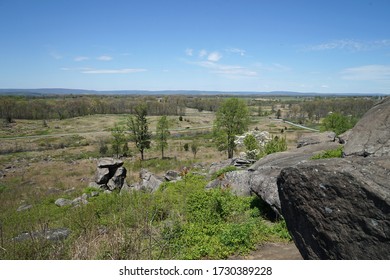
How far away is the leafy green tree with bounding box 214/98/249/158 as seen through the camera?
47.5m

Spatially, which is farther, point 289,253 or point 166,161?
point 166,161

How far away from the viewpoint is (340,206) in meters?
4.09

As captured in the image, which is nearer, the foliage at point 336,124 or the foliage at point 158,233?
the foliage at point 158,233

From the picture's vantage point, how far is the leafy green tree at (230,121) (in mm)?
47469

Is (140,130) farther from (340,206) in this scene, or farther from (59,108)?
(59,108)

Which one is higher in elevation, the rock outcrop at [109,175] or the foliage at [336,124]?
the foliage at [336,124]

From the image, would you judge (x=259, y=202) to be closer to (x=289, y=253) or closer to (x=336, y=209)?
(x=289, y=253)

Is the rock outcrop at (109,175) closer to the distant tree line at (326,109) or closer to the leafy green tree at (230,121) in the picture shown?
the leafy green tree at (230,121)

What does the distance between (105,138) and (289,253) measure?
74512 mm

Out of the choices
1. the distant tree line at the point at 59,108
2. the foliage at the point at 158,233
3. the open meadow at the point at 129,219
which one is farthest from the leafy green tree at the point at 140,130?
the foliage at the point at 158,233

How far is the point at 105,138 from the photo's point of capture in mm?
76188

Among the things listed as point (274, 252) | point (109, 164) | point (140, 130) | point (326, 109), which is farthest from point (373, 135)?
point (326, 109)

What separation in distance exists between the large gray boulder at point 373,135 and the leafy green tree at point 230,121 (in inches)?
1554
